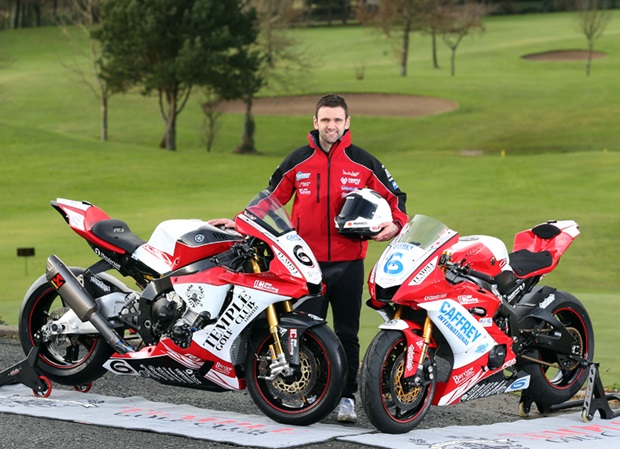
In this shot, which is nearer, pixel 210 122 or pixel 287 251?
pixel 287 251

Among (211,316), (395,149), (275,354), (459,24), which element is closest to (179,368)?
(211,316)

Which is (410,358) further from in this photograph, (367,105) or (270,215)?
(367,105)

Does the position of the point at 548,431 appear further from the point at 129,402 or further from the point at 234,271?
the point at 129,402

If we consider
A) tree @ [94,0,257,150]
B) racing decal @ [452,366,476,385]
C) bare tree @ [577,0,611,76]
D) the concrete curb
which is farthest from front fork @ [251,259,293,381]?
bare tree @ [577,0,611,76]

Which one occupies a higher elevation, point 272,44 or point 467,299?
point 467,299

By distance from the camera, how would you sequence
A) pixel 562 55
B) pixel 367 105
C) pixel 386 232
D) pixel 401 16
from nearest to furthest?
pixel 386 232, pixel 367 105, pixel 401 16, pixel 562 55

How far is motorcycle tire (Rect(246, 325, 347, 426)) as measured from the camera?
22.5 feet

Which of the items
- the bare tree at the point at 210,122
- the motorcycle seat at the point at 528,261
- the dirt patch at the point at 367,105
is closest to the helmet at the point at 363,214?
the motorcycle seat at the point at 528,261

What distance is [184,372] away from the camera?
7.36 metres

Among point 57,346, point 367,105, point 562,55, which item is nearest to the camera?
point 57,346

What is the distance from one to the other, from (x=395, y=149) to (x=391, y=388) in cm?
4299

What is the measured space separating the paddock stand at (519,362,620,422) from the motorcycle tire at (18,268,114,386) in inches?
104

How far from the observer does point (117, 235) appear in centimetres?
790

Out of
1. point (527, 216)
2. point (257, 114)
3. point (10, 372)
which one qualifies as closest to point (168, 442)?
point (10, 372)
